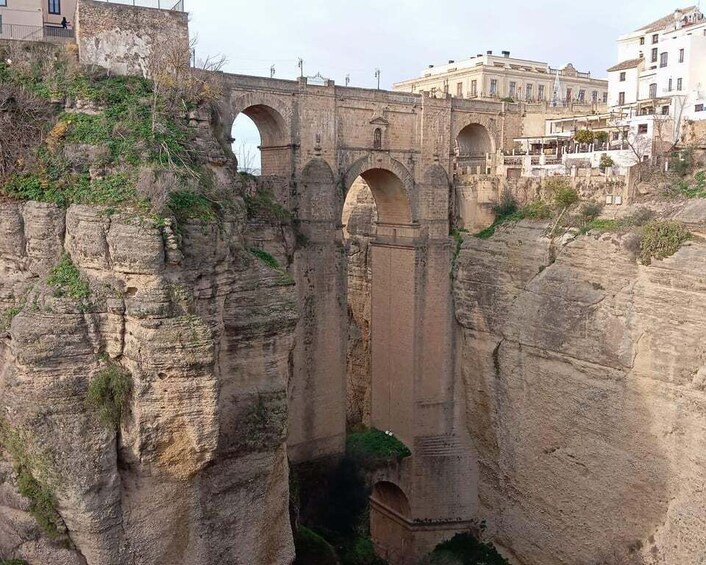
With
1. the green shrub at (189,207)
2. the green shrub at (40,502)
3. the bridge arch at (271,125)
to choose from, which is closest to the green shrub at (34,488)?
the green shrub at (40,502)

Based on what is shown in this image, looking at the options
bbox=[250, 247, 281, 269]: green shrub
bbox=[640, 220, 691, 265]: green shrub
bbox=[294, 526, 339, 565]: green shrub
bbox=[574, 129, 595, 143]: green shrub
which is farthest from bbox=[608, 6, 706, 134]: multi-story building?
bbox=[294, 526, 339, 565]: green shrub

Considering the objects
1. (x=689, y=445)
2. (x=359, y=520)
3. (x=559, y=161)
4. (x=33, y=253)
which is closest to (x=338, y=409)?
(x=359, y=520)

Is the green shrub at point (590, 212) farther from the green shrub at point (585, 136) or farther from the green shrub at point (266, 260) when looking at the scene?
the green shrub at point (266, 260)

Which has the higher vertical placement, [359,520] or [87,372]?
[87,372]

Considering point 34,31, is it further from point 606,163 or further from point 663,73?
point 663,73

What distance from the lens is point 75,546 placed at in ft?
31.3

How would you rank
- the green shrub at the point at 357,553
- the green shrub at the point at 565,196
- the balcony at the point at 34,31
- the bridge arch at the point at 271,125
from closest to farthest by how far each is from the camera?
the balcony at the point at 34,31 → the green shrub at the point at 357,553 → the bridge arch at the point at 271,125 → the green shrub at the point at 565,196

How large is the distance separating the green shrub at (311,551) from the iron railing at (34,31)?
11.1 m

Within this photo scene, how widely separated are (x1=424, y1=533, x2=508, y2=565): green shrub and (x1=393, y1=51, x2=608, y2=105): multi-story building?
19764 millimetres

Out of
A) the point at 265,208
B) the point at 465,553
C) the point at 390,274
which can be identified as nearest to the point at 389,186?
the point at 390,274

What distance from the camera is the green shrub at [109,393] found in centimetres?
916

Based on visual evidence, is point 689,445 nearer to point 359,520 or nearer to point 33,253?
point 359,520

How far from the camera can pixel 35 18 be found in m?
15.0

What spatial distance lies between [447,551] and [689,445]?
8.48 meters
